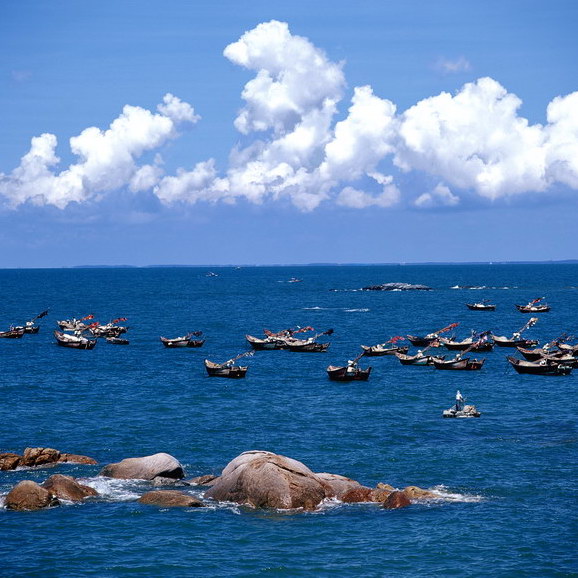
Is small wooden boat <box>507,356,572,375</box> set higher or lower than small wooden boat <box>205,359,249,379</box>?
higher

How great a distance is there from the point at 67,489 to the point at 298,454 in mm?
12560

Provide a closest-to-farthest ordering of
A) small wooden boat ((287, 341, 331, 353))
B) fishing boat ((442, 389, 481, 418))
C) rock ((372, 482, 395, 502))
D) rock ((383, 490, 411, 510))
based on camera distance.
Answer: rock ((383, 490, 411, 510)) → rock ((372, 482, 395, 502)) → fishing boat ((442, 389, 481, 418)) → small wooden boat ((287, 341, 331, 353))

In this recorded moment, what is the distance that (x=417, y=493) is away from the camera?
34625mm

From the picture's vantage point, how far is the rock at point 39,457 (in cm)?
4016

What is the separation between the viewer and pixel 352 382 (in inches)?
2574

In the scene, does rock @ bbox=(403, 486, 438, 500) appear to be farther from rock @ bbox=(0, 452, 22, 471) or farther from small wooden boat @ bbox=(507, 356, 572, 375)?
small wooden boat @ bbox=(507, 356, 572, 375)

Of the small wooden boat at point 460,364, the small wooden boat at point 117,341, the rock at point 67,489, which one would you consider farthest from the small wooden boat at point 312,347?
the rock at point 67,489

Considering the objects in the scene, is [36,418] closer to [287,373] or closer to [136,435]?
[136,435]

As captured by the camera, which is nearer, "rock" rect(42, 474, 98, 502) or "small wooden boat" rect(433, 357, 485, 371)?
"rock" rect(42, 474, 98, 502)

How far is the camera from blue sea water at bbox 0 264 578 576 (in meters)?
28.5

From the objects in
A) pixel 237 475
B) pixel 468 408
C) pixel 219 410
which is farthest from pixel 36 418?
pixel 468 408

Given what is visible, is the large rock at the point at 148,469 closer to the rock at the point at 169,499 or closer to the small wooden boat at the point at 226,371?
the rock at the point at 169,499

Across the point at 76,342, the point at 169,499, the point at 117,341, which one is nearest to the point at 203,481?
the point at 169,499

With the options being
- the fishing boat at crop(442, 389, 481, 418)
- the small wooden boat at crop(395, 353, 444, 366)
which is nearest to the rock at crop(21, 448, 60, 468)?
the fishing boat at crop(442, 389, 481, 418)
